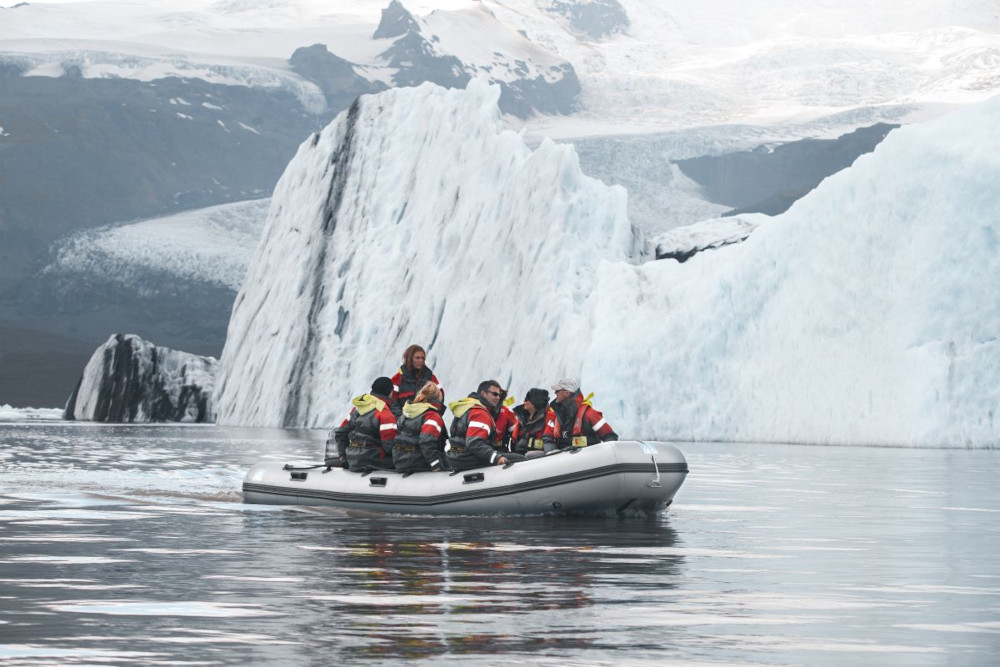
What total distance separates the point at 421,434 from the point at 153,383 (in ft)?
169

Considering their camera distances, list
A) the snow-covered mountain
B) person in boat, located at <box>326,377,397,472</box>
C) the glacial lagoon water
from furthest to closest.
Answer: the snow-covered mountain → person in boat, located at <box>326,377,397,472</box> → the glacial lagoon water

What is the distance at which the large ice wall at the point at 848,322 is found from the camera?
36.0 m

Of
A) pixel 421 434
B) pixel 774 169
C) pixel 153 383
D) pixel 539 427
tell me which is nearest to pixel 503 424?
pixel 539 427

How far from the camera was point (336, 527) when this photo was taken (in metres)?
15.0

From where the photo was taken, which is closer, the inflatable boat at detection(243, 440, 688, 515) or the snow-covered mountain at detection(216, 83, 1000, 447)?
the inflatable boat at detection(243, 440, 688, 515)

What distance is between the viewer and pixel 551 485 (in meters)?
15.6

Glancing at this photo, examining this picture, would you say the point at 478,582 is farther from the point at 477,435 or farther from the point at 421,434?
the point at 421,434

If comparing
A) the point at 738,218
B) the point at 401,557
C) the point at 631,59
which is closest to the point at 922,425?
the point at 738,218

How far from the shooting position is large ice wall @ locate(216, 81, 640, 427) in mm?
46469

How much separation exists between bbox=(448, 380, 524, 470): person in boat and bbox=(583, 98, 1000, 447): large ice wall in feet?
72.8

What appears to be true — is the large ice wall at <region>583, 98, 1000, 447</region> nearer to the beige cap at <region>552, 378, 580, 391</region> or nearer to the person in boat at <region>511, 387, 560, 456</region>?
the beige cap at <region>552, 378, 580, 391</region>

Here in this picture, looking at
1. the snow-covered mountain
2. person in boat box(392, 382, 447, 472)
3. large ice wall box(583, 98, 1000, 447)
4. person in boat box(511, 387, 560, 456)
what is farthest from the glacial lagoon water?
the snow-covered mountain

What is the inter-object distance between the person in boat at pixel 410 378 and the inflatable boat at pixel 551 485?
2.86 ft

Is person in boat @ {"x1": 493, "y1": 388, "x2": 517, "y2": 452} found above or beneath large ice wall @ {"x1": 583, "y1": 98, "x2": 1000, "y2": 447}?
beneath
